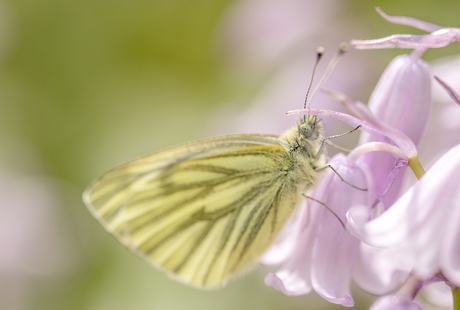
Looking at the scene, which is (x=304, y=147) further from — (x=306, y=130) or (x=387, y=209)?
(x=387, y=209)

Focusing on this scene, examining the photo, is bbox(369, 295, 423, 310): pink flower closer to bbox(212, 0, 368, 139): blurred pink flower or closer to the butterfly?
the butterfly

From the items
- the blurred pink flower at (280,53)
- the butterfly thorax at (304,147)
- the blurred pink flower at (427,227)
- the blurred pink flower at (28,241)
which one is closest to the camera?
the blurred pink flower at (427,227)

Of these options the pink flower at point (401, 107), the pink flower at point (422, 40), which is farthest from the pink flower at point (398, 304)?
the pink flower at point (422, 40)

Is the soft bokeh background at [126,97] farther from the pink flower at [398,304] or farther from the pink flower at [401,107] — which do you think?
the pink flower at [398,304]

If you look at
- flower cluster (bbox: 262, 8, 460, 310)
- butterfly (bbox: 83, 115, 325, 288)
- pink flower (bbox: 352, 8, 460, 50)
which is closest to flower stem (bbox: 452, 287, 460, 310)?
flower cluster (bbox: 262, 8, 460, 310)

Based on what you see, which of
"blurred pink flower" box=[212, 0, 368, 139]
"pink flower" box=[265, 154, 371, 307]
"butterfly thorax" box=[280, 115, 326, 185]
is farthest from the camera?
"blurred pink flower" box=[212, 0, 368, 139]
